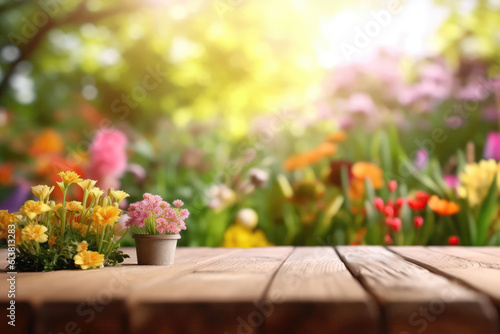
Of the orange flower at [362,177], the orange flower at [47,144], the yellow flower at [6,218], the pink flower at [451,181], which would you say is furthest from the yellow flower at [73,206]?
the orange flower at [47,144]

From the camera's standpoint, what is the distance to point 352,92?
120 inches

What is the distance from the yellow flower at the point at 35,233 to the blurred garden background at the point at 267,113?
1.22 m

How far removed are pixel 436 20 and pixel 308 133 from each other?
Answer: 126cm

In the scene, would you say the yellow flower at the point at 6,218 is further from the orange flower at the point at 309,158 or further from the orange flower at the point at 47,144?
the orange flower at the point at 47,144

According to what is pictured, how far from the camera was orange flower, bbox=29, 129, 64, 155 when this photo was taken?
293 centimetres

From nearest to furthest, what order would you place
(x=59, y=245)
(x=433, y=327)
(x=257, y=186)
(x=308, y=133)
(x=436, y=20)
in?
(x=433, y=327) → (x=59, y=245) → (x=257, y=186) → (x=308, y=133) → (x=436, y=20)

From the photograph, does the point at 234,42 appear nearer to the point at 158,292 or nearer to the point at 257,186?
the point at 257,186

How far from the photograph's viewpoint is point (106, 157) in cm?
223

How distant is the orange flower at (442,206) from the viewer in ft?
→ 6.64

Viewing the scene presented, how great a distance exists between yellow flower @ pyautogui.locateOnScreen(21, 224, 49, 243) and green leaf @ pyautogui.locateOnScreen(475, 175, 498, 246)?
1614 mm

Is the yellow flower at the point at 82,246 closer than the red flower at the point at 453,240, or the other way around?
the yellow flower at the point at 82,246

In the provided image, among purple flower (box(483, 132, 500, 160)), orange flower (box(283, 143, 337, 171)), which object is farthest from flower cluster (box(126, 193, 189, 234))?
purple flower (box(483, 132, 500, 160))

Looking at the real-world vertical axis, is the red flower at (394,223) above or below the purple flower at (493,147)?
below

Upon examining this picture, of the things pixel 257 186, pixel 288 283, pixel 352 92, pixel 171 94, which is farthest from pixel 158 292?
pixel 171 94
